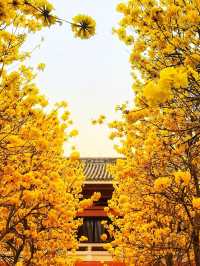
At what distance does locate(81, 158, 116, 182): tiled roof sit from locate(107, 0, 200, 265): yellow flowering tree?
17.5 feet

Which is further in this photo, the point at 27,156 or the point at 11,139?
the point at 27,156

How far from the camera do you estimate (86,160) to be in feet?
79.4

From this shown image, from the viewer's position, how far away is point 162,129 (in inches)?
159

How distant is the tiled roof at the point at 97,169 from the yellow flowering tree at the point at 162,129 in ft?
17.5

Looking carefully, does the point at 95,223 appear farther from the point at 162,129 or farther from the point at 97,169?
the point at 162,129

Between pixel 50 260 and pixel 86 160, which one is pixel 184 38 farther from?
pixel 86 160

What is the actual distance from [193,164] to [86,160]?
17.2 meters

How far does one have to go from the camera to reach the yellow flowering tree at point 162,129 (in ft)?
15.3

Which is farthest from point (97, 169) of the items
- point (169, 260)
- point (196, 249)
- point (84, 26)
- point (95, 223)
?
point (84, 26)

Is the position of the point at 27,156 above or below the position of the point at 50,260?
above

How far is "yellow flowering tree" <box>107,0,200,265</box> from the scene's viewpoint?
15.3ft

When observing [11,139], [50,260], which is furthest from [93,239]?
[11,139]

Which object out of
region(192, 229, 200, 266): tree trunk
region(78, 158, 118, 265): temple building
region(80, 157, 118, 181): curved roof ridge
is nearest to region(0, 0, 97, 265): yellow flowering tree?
region(192, 229, 200, 266): tree trunk

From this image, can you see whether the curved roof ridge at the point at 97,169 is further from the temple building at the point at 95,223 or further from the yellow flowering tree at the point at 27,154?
the yellow flowering tree at the point at 27,154
